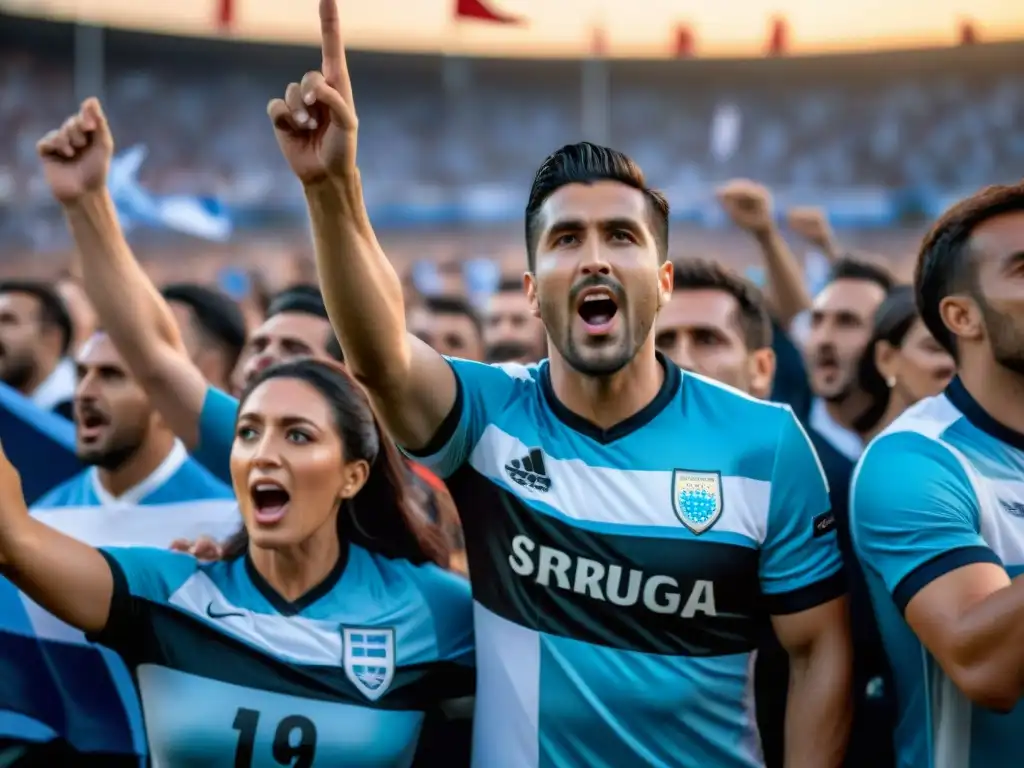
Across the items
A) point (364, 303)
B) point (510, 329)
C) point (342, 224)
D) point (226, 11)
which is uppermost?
point (226, 11)

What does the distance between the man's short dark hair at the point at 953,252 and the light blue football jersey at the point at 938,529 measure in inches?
7.9

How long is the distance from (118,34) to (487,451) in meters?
28.3

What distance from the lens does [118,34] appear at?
28.4 metres

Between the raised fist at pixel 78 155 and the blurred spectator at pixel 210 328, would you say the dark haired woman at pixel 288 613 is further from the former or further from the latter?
the blurred spectator at pixel 210 328

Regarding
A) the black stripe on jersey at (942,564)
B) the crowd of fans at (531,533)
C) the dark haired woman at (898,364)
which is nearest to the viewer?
the black stripe on jersey at (942,564)

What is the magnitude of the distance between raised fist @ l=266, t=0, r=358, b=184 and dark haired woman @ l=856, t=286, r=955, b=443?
2.49 meters

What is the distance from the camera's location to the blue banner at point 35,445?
178 inches

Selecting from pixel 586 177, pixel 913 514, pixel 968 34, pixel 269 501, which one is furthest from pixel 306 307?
pixel 968 34

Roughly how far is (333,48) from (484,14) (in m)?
7.13

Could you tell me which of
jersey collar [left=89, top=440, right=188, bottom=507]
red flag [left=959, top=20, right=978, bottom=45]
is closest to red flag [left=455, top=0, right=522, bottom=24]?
jersey collar [left=89, top=440, right=188, bottom=507]

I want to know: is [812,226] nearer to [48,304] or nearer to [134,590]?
[48,304]

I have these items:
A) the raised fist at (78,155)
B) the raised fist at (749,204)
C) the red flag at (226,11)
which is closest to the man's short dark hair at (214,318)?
the raised fist at (78,155)

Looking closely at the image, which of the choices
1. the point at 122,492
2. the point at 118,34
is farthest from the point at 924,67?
the point at 122,492

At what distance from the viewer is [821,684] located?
260 centimetres
